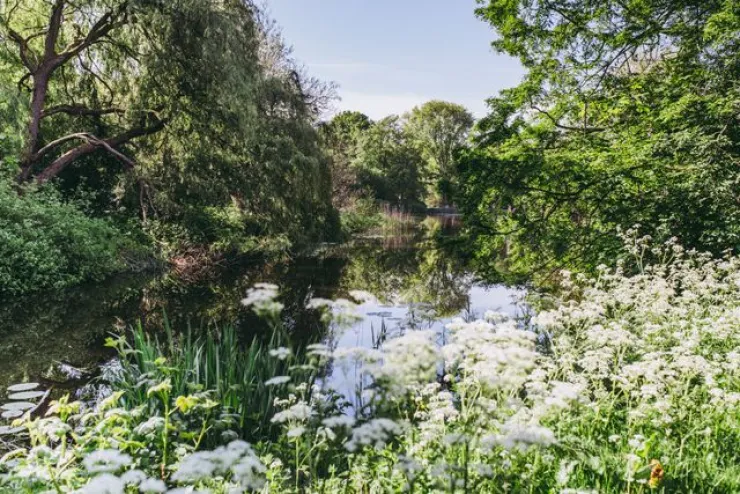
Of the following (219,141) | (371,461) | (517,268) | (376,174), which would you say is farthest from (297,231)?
(376,174)

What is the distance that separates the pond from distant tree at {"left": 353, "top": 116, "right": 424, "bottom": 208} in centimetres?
2265

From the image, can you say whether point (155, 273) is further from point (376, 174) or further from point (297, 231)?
point (376, 174)

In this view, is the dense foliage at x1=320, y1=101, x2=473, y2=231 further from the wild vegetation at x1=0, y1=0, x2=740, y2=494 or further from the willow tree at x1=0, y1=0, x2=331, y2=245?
the wild vegetation at x1=0, y1=0, x2=740, y2=494

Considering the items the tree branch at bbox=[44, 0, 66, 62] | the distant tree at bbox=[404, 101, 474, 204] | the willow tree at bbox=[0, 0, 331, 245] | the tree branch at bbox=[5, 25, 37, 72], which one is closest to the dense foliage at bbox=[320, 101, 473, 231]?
the distant tree at bbox=[404, 101, 474, 204]

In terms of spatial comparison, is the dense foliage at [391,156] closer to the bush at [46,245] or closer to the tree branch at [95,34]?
the tree branch at [95,34]

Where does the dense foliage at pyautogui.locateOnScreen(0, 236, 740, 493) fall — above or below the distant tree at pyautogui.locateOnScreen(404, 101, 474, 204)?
below

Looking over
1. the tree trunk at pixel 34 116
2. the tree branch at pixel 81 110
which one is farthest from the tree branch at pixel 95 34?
the tree branch at pixel 81 110

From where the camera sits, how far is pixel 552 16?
903cm

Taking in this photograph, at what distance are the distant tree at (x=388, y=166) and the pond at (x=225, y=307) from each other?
2265 cm

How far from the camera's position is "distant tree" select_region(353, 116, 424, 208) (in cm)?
3778

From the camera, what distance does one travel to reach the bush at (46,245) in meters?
9.07

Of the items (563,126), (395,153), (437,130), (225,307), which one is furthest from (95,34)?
(437,130)

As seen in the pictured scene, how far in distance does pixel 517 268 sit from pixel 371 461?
6.47 meters

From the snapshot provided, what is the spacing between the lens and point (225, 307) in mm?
9195
